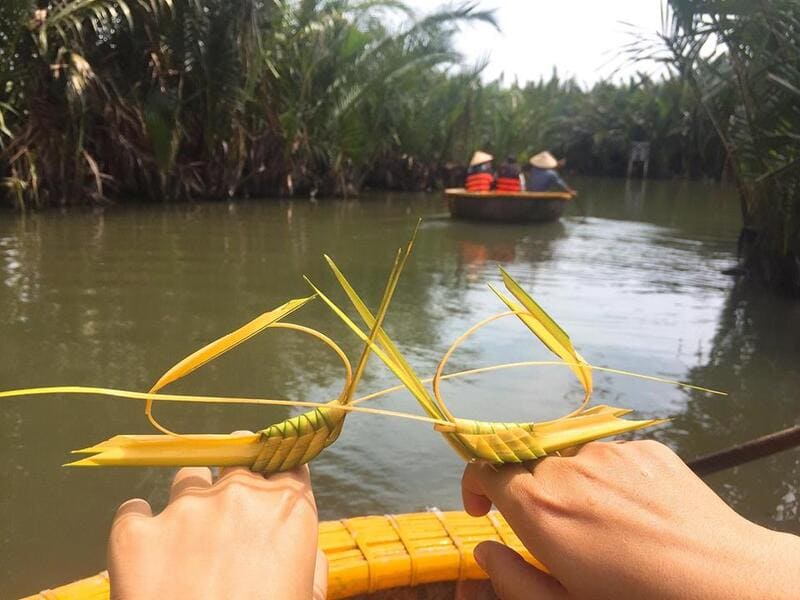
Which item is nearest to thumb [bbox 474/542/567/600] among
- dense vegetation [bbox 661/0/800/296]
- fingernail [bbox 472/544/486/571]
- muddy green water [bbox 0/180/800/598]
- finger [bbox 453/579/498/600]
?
fingernail [bbox 472/544/486/571]

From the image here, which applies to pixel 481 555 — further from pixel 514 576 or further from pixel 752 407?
pixel 752 407

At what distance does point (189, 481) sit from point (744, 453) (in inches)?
38.5

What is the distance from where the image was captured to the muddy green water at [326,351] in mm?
2572

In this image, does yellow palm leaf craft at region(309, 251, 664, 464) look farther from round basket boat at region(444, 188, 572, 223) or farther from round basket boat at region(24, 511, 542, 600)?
round basket boat at region(444, 188, 572, 223)

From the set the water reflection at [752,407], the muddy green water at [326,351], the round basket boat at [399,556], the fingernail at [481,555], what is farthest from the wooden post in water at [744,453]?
the water reflection at [752,407]

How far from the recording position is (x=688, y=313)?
5457 mm

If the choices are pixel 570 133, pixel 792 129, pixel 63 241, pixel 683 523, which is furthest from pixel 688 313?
pixel 570 133

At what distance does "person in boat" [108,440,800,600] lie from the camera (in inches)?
18.7

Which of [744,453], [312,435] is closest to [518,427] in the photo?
[312,435]

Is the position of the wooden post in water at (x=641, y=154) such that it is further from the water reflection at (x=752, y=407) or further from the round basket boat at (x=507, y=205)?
the water reflection at (x=752, y=407)

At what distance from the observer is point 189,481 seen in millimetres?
577

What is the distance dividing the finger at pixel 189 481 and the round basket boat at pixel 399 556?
2.36ft

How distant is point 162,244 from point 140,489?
5.29 m

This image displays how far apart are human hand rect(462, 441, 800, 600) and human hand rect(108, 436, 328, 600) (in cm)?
18
